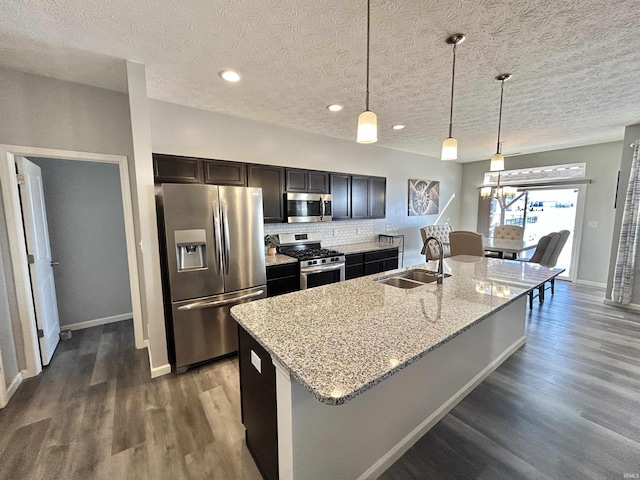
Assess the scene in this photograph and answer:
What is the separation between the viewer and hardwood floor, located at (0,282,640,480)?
1557 millimetres

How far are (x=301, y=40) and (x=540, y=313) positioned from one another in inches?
177

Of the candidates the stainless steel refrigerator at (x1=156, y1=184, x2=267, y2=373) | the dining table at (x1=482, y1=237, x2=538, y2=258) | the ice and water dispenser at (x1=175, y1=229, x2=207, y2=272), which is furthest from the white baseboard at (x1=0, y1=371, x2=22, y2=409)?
the dining table at (x1=482, y1=237, x2=538, y2=258)

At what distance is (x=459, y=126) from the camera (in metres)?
3.80

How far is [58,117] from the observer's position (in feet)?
7.79

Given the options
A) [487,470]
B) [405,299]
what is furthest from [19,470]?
[487,470]

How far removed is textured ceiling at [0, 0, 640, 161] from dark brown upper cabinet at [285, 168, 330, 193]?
0.80 metres

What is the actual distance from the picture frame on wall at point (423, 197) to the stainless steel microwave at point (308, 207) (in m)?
2.52

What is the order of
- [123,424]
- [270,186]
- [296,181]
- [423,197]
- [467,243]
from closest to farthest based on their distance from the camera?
[123,424]
[270,186]
[296,181]
[467,243]
[423,197]

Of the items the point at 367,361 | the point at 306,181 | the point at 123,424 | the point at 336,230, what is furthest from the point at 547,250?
the point at 123,424

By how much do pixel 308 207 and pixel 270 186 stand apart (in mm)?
654

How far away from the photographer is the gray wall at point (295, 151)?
2967 millimetres

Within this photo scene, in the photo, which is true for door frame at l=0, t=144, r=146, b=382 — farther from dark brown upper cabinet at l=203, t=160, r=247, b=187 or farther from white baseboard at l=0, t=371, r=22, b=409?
dark brown upper cabinet at l=203, t=160, r=247, b=187

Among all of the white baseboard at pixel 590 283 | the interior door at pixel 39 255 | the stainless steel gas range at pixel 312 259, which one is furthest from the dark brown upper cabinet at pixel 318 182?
the white baseboard at pixel 590 283

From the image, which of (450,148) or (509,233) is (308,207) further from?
(509,233)
